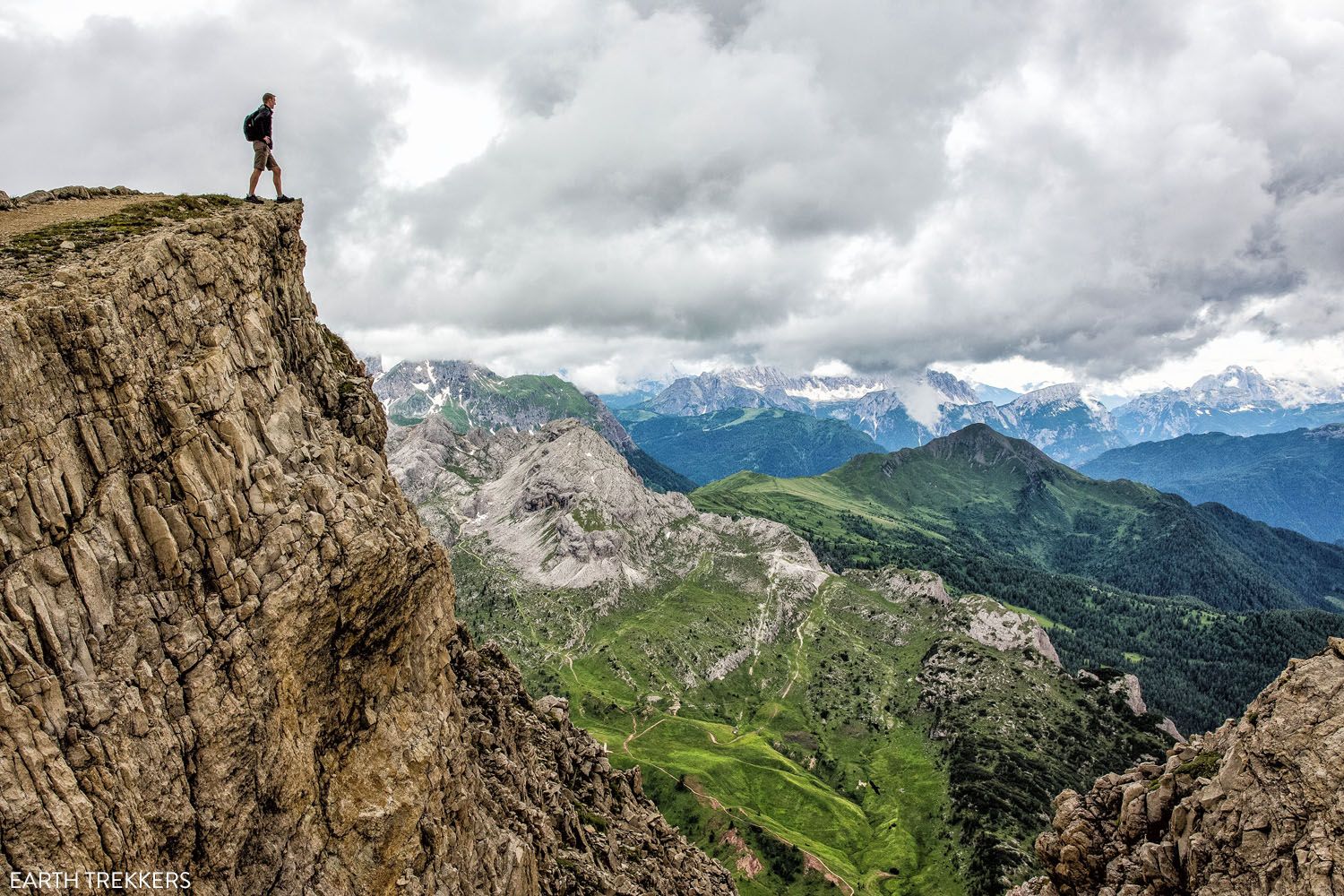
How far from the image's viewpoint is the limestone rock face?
24375 mm

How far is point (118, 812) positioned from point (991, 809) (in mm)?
228659

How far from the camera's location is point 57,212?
38.3 metres

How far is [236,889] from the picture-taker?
96.4 feet

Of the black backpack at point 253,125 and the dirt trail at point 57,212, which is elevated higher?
the black backpack at point 253,125

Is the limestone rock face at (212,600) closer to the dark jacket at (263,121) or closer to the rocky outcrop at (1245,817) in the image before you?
the dark jacket at (263,121)

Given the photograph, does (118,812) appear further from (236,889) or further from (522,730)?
(522,730)

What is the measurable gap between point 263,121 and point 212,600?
2982 cm

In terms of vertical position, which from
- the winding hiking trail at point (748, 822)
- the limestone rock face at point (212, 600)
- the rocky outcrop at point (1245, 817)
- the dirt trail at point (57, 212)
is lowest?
the winding hiking trail at point (748, 822)

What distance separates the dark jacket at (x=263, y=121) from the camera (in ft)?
131

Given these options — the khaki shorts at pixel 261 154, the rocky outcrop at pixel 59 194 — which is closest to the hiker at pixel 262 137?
the khaki shorts at pixel 261 154

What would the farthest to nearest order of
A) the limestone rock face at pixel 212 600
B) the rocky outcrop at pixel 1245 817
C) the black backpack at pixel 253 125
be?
the black backpack at pixel 253 125, the rocky outcrop at pixel 1245 817, the limestone rock face at pixel 212 600

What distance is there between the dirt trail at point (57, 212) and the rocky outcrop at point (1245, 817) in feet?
242

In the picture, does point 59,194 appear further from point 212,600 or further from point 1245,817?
point 1245,817

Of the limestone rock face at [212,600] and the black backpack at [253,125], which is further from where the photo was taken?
the black backpack at [253,125]
